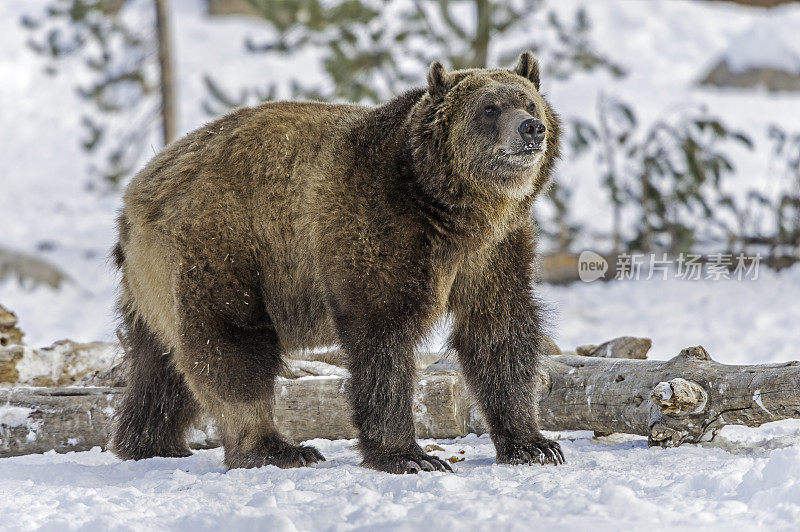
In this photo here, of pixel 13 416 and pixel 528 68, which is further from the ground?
pixel 528 68

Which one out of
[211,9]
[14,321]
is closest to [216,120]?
[14,321]

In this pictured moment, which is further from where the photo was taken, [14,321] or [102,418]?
[14,321]

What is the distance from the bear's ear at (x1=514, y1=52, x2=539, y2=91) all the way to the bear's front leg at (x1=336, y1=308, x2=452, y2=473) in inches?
60.1

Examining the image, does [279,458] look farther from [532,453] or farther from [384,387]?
[532,453]

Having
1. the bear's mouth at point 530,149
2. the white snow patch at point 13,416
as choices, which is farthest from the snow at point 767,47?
the white snow patch at point 13,416

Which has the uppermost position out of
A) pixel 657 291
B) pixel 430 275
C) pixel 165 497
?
pixel 430 275

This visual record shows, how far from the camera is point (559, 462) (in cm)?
455

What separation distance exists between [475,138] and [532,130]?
33cm

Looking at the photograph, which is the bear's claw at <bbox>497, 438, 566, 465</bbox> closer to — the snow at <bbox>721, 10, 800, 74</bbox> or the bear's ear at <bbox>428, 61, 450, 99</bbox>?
the bear's ear at <bbox>428, 61, 450, 99</bbox>

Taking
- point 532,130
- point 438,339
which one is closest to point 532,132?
point 532,130

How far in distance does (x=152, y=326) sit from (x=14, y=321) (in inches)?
81.3

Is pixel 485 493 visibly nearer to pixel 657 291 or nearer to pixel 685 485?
pixel 685 485

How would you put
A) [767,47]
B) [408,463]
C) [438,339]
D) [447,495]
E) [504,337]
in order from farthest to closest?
[767,47]
[438,339]
[504,337]
[408,463]
[447,495]

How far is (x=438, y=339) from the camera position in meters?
5.34
